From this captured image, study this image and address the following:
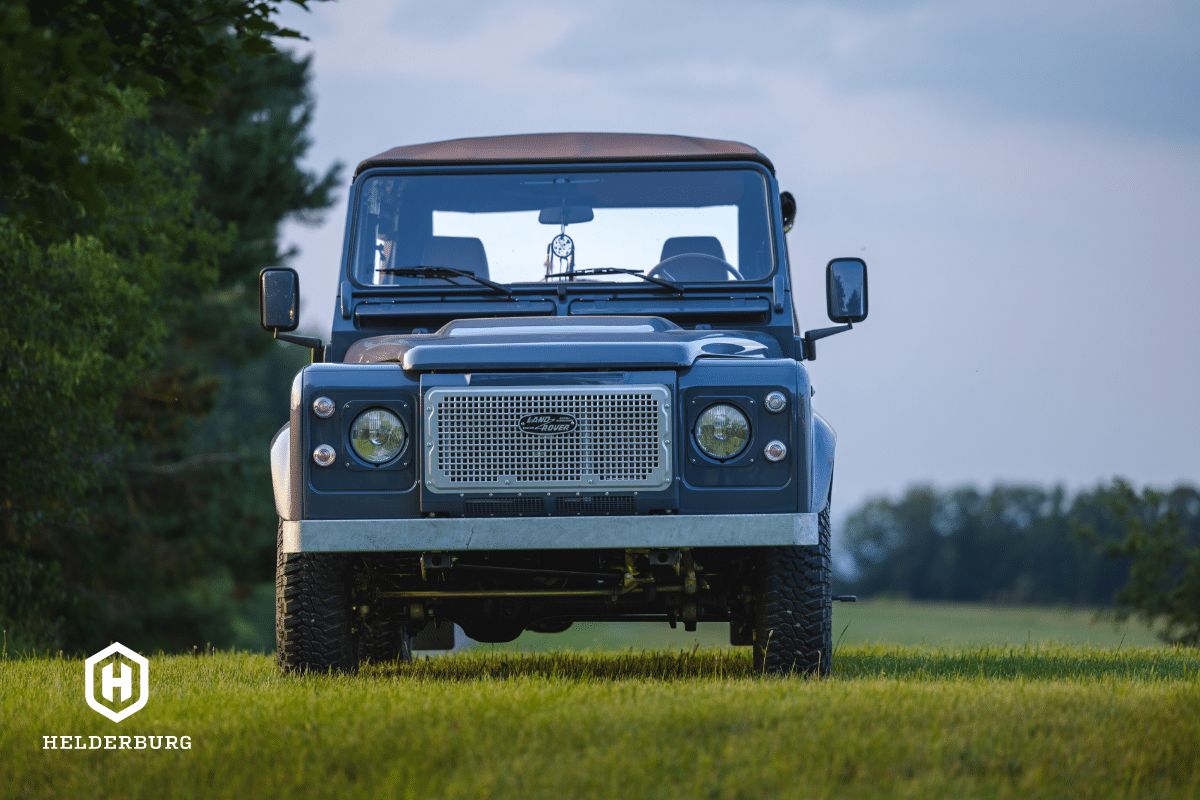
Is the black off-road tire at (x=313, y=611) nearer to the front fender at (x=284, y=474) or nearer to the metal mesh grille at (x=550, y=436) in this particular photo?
the front fender at (x=284, y=474)

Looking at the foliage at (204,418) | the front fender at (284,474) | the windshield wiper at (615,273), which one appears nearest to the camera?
Answer: the front fender at (284,474)

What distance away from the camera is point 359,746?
14.2ft

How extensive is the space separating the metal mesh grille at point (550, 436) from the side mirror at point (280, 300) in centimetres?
171

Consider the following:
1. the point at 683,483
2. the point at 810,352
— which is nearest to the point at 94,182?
the point at 683,483

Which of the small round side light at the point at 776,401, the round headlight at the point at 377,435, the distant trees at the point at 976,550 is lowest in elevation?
the distant trees at the point at 976,550

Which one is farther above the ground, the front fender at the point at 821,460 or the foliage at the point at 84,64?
the foliage at the point at 84,64

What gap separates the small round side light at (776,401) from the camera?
18.4 ft

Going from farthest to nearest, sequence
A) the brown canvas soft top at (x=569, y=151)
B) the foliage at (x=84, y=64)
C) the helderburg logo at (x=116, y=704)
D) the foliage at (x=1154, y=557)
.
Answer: the foliage at (x=1154, y=557)
the brown canvas soft top at (x=569, y=151)
the helderburg logo at (x=116, y=704)
the foliage at (x=84, y=64)

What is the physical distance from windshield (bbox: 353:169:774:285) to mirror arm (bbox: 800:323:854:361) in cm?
52

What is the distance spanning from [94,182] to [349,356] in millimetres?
2153

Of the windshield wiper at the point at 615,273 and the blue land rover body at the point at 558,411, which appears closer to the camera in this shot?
the blue land rover body at the point at 558,411

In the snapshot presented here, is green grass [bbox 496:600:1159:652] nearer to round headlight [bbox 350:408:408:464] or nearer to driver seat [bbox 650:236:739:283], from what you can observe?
driver seat [bbox 650:236:739:283]

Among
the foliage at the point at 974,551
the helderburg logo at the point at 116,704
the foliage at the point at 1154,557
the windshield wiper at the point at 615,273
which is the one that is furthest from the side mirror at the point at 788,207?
the foliage at the point at 974,551

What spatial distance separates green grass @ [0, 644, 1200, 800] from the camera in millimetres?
4000
